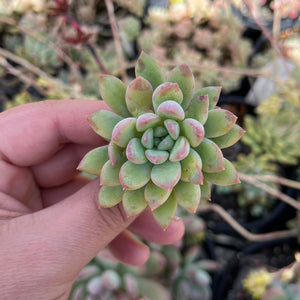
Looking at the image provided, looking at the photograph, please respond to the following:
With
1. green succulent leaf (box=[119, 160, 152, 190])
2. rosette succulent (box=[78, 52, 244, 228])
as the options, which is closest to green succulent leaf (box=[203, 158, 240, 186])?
rosette succulent (box=[78, 52, 244, 228])

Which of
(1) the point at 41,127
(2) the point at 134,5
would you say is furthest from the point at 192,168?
(2) the point at 134,5

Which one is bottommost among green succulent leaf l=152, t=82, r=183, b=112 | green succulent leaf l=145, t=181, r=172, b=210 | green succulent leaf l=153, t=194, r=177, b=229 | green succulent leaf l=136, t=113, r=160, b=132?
green succulent leaf l=153, t=194, r=177, b=229

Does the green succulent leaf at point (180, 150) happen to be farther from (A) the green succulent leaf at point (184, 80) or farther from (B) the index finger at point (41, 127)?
(B) the index finger at point (41, 127)

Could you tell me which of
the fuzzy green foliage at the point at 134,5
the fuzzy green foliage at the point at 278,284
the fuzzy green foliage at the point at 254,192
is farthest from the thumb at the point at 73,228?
the fuzzy green foliage at the point at 134,5

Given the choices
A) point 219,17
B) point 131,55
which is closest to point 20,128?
point 131,55

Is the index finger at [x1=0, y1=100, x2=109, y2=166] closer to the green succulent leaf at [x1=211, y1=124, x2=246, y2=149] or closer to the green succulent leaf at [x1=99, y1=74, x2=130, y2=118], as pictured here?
the green succulent leaf at [x1=99, y1=74, x2=130, y2=118]

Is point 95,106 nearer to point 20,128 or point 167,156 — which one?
point 20,128

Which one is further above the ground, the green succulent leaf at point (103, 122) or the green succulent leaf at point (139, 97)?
the green succulent leaf at point (139, 97)
